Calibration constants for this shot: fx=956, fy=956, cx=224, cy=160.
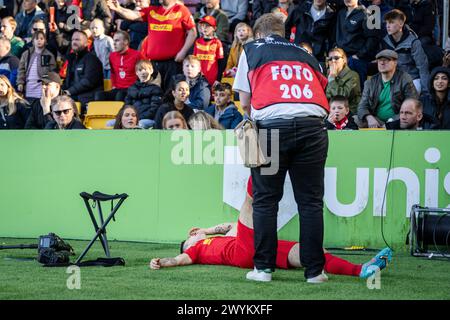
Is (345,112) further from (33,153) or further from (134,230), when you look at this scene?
(33,153)

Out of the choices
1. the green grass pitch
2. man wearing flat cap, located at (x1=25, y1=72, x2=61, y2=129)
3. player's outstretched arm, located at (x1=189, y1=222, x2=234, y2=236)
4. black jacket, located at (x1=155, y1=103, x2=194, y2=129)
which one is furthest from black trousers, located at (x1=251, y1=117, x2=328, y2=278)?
man wearing flat cap, located at (x1=25, y1=72, x2=61, y2=129)

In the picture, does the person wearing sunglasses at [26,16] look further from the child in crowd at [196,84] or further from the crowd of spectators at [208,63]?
the child in crowd at [196,84]

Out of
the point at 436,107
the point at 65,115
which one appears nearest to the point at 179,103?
the point at 65,115

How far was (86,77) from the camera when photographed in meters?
15.4

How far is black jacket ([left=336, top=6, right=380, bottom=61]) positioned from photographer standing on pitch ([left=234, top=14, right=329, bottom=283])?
6.51 meters

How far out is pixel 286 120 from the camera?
23.9ft

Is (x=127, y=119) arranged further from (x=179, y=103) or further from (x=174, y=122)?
(x=179, y=103)

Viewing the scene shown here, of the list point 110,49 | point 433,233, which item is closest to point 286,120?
point 433,233

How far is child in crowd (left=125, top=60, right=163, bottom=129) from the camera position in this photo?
13.9m

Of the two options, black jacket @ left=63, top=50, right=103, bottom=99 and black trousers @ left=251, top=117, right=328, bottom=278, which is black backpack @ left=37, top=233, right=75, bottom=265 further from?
black jacket @ left=63, top=50, right=103, bottom=99

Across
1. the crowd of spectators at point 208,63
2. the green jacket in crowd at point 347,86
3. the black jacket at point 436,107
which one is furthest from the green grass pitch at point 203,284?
the green jacket in crowd at point 347,86

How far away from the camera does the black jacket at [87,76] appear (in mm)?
15406

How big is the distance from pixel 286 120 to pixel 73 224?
4465mm

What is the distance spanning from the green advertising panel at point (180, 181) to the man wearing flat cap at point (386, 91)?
2318mm
